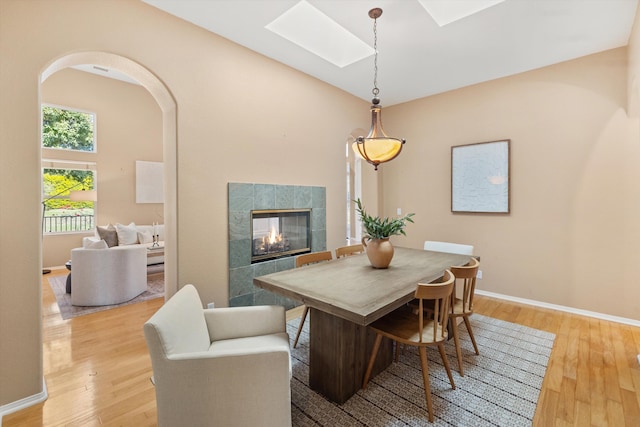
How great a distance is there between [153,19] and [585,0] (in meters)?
3.62

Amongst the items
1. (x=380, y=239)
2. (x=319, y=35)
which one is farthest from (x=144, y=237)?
(x=380, y=239)

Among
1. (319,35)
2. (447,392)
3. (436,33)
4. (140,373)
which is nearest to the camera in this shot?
(447,392)

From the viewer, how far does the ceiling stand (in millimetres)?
2455

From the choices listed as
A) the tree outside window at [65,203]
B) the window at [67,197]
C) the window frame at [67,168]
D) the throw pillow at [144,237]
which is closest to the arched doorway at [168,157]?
the throw pillow at [144,237]

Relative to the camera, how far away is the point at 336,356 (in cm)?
187

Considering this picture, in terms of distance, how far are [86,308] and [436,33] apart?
16.2 ft

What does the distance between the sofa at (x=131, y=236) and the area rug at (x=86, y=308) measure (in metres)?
0.21

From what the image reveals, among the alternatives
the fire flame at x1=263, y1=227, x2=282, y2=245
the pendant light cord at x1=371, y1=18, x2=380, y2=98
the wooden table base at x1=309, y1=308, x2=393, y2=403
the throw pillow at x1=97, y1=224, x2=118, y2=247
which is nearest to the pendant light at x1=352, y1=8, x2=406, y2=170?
the pendant light cord at x1=371, y1=18, x2=380, y2=98

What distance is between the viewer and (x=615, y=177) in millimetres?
3133

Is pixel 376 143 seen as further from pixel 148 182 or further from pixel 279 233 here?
pixel 148 182

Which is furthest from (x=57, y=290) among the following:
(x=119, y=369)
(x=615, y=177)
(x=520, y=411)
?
(x=615, y=177)

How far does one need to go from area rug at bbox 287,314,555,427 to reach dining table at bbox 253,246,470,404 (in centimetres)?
11

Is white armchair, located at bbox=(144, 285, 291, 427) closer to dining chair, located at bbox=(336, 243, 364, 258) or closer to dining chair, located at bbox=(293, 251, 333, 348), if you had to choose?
dining chair, located at bbox=(293, 251, 333, 348)

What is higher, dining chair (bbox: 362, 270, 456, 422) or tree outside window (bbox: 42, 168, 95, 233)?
tree outside window (bbox: 42, 168, 95, 233)
